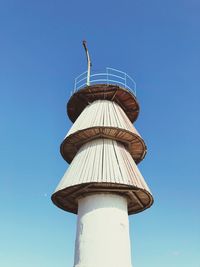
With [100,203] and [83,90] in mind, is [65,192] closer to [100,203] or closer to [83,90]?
[100,203]

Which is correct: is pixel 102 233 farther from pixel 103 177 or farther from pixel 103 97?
pixel 103 97

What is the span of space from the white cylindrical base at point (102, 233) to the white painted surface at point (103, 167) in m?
1.18

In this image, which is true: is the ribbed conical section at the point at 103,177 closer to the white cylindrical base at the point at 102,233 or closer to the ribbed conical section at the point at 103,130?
the ribbed conical section at the point at 103,130

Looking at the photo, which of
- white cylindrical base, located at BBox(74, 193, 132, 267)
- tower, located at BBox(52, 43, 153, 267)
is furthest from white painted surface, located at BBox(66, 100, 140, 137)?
white cylindrical base, located at BBox(74, 193, 132, 267)

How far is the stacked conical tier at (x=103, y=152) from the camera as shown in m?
18.0

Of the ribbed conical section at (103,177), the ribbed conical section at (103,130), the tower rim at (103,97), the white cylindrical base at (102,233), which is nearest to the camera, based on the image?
the white cylindrical base at (102,233)

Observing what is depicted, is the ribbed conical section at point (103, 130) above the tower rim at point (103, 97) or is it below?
below

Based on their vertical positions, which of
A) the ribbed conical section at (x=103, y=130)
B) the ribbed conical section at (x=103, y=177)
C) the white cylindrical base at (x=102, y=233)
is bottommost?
the white cylindrical base at (x=102, y=233)

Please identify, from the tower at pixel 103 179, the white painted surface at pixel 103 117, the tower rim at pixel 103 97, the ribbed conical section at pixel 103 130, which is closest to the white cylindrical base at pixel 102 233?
the tower at pixel 103 179

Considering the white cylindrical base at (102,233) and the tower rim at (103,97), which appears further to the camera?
the tower rim at (103,97)

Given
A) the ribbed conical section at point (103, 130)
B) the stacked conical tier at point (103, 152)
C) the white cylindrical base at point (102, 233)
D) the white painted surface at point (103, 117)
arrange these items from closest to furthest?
the white cylindrical base at point (102, 233)
the stacked conical tier at point (103, 152)
the ribbed conical section at point (103, 130)
the white painted surface at point (103, 117)

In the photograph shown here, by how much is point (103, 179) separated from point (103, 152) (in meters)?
2.53

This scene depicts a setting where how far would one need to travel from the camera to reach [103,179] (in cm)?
1745

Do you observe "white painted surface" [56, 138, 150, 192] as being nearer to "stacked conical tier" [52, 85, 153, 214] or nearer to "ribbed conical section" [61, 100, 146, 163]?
"stacked conical tier" [52, 85, 153, 214]
